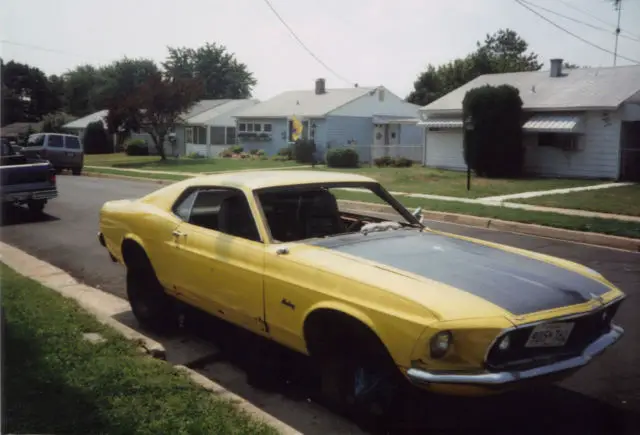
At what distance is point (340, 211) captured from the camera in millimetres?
5102

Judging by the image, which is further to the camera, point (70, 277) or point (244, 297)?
point (70, 277)

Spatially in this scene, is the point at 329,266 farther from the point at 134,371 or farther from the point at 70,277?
the point at 70,277

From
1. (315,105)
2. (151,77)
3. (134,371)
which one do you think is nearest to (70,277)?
(134,371)

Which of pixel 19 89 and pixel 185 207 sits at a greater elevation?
pixel 19 89

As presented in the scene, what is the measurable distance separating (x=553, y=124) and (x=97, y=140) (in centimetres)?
3225

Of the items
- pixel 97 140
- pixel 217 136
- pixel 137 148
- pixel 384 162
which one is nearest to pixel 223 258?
pixel 384 162

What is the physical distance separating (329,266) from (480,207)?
11.0 m

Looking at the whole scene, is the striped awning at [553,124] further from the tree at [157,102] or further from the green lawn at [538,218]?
the tree at [157,102]

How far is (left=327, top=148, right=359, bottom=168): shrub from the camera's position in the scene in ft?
97.8

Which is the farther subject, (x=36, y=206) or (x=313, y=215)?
(x=36, y=206)

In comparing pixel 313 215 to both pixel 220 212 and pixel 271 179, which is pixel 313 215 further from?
pixel 220 212

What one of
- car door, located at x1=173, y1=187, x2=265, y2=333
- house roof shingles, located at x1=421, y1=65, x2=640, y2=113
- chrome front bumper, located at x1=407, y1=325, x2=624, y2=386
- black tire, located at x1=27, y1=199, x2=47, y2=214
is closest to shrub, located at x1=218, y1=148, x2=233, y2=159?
house roof shingles, located at x1=421, y1=65, x2=640, y2=113

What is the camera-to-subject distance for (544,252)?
30.5ft

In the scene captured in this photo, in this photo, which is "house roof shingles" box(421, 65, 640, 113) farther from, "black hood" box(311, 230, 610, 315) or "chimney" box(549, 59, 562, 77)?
"black hood" box(311, 230, 610, 315)
